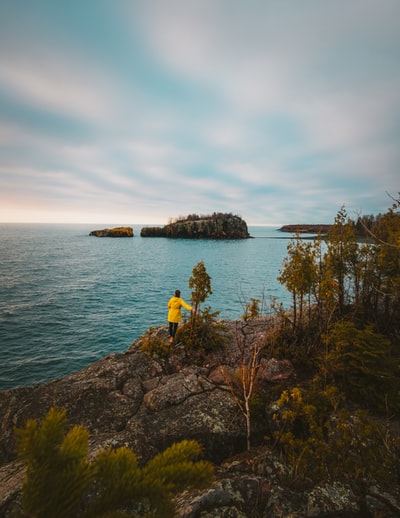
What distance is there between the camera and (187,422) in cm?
616

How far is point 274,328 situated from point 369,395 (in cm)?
467

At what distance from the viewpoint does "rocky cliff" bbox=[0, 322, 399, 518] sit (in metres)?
3.96

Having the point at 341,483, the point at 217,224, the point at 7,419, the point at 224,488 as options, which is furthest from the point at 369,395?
the point at 217,224

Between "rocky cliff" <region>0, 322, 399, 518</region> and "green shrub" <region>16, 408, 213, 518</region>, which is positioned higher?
"green shrub" <region>16, 408, 213, 518</region>

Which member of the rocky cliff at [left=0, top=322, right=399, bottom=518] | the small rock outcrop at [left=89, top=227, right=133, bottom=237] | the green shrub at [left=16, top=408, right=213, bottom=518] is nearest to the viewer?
the green shrub at [left=16, top=408, right=213, bottom=518]

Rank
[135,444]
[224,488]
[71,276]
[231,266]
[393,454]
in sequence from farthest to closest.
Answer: [231,266]
[71,276]
[135,444]
[224,488]
[393,454]

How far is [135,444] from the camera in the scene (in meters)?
5.46

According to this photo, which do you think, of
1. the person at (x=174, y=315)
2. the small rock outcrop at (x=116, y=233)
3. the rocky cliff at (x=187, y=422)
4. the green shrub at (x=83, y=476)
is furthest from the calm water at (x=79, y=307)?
the small rock outcrop at (x=116, y=233)

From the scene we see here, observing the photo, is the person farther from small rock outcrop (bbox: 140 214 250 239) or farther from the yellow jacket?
small rock outcrop (bbox: 140 214 250 239)

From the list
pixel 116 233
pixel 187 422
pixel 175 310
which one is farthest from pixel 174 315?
pixel 116 233

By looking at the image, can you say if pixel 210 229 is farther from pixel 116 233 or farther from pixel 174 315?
pixel 174 315

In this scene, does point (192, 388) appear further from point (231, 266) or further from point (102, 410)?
point (231, 266)

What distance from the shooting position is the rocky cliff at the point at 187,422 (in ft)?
13.0

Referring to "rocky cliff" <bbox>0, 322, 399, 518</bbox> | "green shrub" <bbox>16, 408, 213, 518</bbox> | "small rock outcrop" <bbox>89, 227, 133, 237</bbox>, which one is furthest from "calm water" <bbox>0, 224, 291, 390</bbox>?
"small rock outcrop" <bbox>89, 227, 133, 237</bbox>
